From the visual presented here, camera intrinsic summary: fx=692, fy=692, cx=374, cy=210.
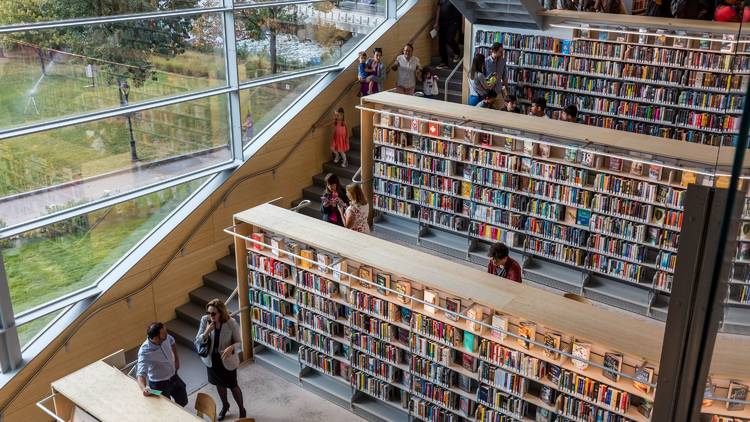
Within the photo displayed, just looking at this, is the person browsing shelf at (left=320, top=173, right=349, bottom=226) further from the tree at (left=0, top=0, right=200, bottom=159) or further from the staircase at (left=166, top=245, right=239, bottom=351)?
the tree at (left=0, top=0, right=200, bottom=159)

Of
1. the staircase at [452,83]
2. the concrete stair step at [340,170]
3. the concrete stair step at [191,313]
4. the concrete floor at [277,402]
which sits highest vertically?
the staircase at [452,83]

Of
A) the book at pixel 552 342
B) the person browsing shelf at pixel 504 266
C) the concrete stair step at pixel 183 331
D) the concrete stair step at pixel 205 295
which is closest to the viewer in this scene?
the book at pixel 552 342

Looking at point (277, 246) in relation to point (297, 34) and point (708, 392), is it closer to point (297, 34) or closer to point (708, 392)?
point (297, 34)

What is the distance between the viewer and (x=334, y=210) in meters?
8.31

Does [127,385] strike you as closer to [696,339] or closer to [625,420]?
[625,420]

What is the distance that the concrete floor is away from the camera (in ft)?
24.6

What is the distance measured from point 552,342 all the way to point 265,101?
6.41 m

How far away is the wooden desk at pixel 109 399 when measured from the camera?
5.73 m

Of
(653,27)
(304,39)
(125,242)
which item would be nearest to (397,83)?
(304,39)

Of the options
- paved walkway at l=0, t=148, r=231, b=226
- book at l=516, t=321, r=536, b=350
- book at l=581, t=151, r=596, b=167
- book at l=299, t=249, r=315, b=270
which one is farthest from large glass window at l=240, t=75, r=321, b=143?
book at l=516, t=321, r=536, b=350

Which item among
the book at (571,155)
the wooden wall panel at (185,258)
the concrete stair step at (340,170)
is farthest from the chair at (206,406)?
the concrete stair step at (340,170)

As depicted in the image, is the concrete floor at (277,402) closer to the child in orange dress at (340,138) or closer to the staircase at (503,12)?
the child in orange dress at (340,138)

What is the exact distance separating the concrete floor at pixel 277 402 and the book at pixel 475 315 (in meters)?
2.08

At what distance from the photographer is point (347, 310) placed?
7.29m
